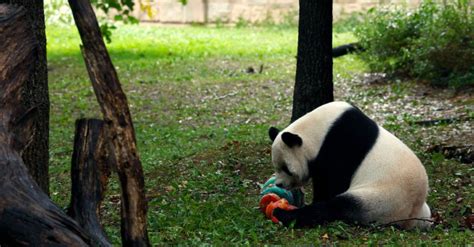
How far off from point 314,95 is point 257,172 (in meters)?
1.15

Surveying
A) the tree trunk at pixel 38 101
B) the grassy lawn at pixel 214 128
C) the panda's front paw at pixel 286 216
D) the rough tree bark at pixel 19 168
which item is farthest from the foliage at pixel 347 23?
the rough tree bark at pixel 19 168

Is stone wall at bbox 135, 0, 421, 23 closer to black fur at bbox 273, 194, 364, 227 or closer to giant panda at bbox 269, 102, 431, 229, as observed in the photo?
giant panda at bbox 269, 102, 431, 229

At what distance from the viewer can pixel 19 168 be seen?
4.80 meters

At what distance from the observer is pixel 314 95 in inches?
351

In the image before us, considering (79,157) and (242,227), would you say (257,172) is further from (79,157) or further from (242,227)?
(79,157)

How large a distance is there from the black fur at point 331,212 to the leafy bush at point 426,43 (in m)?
6.26

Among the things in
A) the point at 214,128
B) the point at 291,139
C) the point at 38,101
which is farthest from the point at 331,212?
the point at 214,128

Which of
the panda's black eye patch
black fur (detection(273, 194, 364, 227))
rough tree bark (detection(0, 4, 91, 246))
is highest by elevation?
rough tree bark (detection(0, 4, 91, 246))

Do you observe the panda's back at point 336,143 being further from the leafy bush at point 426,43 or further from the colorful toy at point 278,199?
the leafy bush at point 426,43

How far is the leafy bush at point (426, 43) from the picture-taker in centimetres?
1243

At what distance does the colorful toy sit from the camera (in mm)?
6672

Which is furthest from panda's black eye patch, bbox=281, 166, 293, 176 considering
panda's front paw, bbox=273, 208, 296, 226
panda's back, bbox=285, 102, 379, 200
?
panda's front paw, bbox=273, 208, 296, 226

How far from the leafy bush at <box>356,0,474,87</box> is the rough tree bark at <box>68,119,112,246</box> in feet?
26.0

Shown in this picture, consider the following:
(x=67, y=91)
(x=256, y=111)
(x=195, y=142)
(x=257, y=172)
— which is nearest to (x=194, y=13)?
(x=67, y=91)
